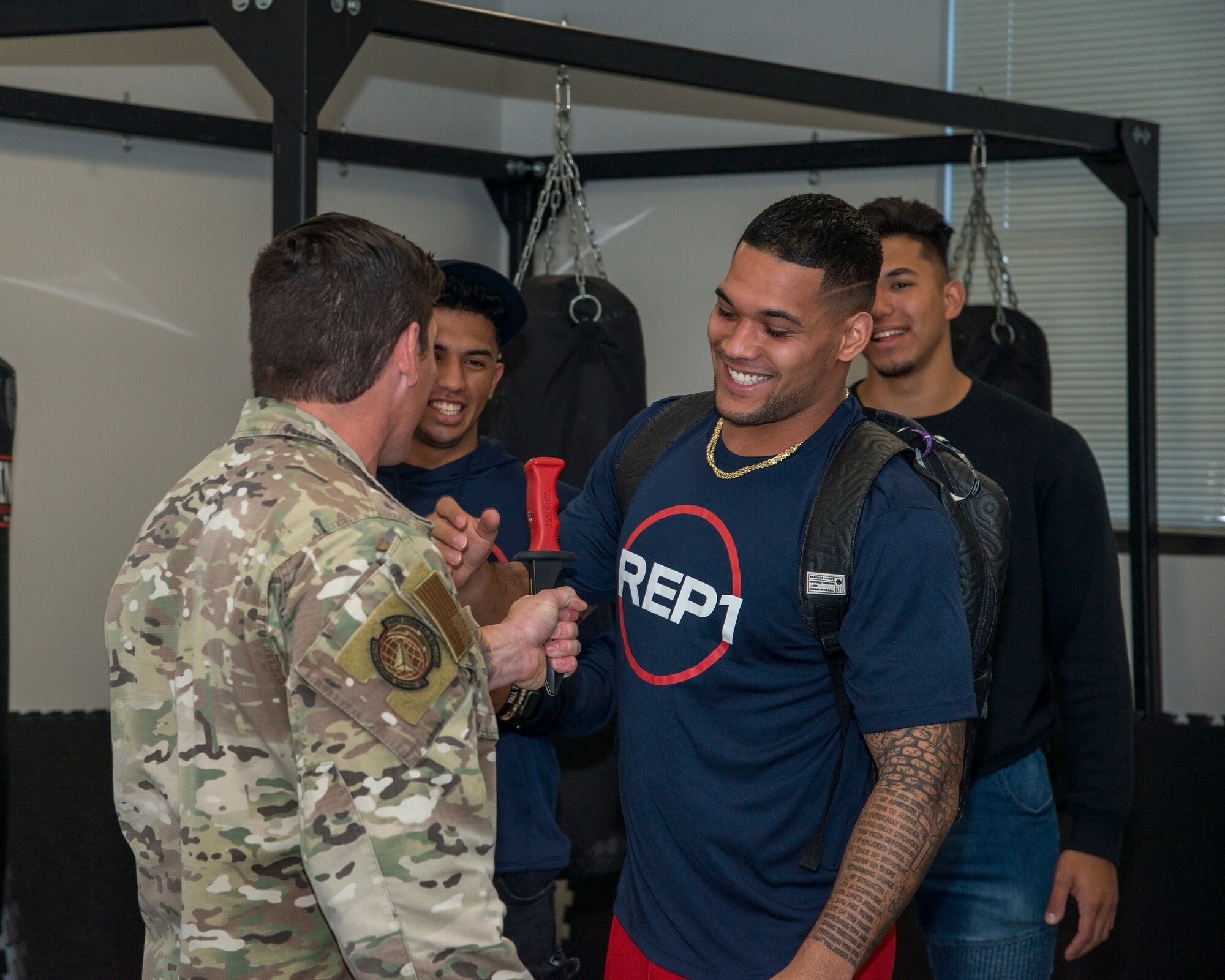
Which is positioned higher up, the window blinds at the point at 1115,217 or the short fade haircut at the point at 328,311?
the window blinds at the point at 1115,217

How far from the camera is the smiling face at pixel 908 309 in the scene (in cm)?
228

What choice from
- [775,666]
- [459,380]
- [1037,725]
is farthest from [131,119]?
[1037,725]

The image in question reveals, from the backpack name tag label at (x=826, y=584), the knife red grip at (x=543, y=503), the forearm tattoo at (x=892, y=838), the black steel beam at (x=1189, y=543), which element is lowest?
the forearm tattoo at (x=892, y=838)

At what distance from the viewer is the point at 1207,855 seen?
308cm

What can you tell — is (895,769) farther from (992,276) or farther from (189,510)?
(992,276)

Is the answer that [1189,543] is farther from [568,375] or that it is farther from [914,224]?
[568,375]

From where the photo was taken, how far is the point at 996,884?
6.84ft

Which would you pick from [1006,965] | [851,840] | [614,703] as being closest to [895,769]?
[851,840]

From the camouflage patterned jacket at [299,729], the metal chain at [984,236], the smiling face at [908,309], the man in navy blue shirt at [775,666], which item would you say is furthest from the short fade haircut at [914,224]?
the camouflage patterned jacket at [299,729]

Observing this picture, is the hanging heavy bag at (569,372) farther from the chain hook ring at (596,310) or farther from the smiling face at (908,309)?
the smiling face at (908,309)

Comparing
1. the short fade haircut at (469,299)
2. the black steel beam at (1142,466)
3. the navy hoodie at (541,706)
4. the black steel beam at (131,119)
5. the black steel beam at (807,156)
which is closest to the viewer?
the navy hoodie at (541,706)

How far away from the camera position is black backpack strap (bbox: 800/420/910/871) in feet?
4.78

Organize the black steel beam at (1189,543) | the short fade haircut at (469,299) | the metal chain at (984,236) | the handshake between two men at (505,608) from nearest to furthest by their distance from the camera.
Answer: the handshake between two men at (505,608) < the short fade haircut at (469,299) < the metal chain at (984,236) < the black steel beam at (1189,543)

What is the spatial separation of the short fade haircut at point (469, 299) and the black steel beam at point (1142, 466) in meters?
1.77
